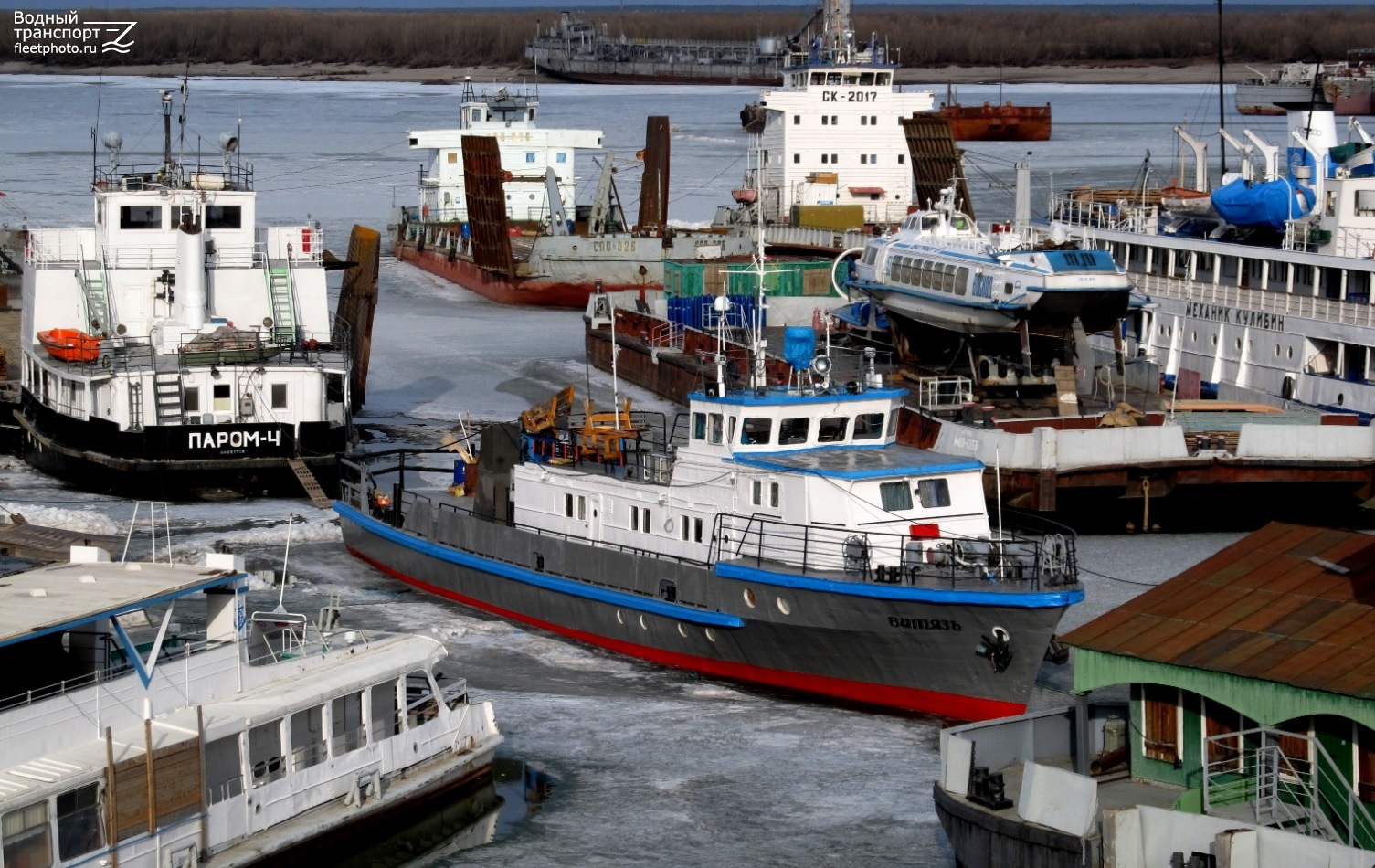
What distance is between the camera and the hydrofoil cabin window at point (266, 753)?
60.7 feet

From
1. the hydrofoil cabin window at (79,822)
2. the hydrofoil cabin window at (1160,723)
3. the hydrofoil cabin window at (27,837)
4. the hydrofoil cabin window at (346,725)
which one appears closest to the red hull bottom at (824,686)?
the hydrofoil cabin window at (1160,723)

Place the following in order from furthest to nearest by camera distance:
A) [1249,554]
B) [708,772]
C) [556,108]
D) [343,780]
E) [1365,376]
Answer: [556,108]
[1365,376]
[708,772]
[343,780]
[1249,554]

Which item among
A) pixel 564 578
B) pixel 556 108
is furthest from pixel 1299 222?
pixel 556 108

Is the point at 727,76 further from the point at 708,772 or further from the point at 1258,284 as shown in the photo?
Result: the point at 708,772

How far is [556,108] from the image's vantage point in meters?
141

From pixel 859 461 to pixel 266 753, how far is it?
9044mm

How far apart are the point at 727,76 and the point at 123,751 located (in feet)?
580

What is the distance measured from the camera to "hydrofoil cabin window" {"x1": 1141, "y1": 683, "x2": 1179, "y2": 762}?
17141 millimetres

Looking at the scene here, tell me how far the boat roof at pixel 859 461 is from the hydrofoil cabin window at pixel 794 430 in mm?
155

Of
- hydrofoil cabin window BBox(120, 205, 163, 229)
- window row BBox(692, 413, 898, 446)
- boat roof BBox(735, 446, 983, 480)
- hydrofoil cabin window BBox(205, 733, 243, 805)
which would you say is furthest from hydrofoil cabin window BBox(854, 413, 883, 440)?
hydrofoil cabin window BBox(120, 205, 163, 229)

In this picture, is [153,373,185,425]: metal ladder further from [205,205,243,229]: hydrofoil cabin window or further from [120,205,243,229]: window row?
[205,205,243,229]: hydrofoil cabin window

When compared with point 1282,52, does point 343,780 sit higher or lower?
lower

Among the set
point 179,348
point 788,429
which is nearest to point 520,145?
point 179,348

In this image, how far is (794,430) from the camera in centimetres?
2547
